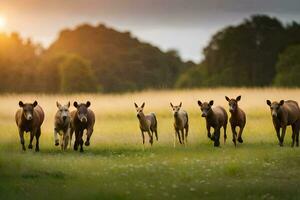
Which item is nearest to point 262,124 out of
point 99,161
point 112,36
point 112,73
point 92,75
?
point 99,161

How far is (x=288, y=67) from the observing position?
2596 inches

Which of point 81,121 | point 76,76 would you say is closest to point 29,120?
point 81,121

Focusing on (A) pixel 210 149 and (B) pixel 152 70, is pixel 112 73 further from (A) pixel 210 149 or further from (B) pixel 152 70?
(A) pixel 210 149

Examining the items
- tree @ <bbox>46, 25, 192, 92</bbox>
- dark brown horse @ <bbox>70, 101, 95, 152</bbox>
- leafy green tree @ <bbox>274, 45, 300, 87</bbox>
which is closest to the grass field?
dark brown horse @ <bbox>70, 101, 95, 152</bbox>

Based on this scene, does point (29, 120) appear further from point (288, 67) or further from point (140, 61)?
point (288, 67)

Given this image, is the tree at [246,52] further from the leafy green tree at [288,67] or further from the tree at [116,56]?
the tree at [116,56]

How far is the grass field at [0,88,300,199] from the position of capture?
14.9 m

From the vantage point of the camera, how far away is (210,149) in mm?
23609

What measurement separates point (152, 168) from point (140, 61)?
48.4 m

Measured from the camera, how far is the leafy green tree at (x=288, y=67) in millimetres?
63281

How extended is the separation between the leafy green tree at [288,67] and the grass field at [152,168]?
31.0 metres

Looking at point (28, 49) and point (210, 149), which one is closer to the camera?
point (210, 149)

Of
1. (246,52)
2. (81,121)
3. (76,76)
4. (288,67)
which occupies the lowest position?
(81,121)

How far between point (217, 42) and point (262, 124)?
136 feet
